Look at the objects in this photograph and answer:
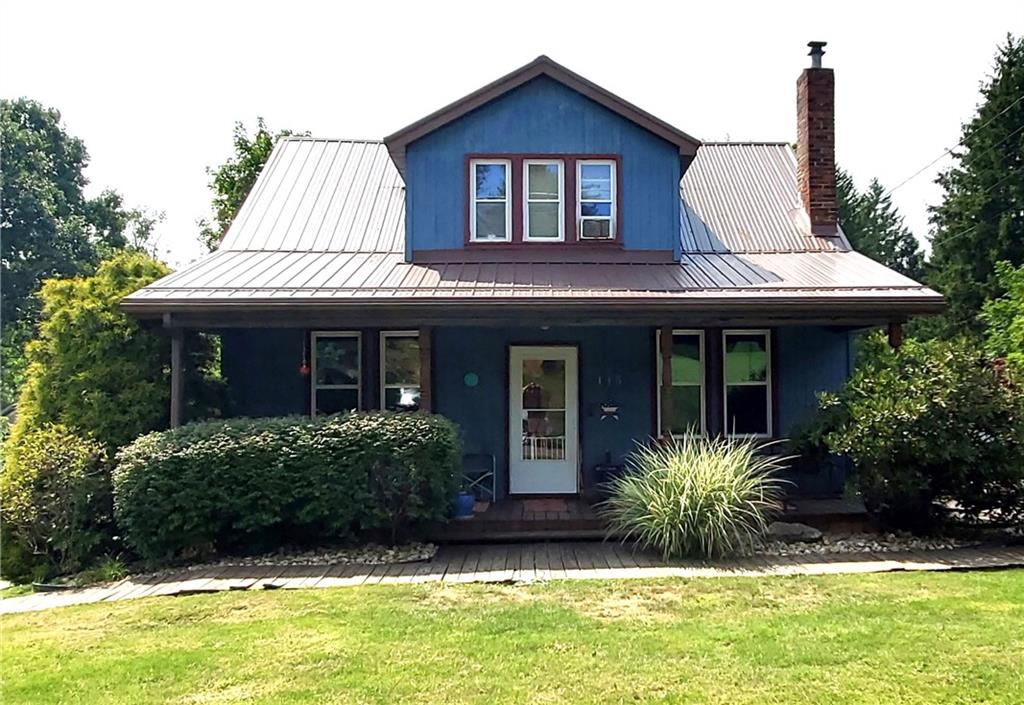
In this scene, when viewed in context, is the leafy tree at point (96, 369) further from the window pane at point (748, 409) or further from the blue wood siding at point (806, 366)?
the blue wood siding at point (806, 366)

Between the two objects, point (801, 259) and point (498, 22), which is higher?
point (498, 22)

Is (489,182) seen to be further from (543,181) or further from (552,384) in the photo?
(552,384)

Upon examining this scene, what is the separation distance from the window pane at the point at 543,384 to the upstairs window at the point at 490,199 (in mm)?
1855

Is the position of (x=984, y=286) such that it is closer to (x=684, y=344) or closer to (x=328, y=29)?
(x=684, y=344)

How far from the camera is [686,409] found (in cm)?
1063

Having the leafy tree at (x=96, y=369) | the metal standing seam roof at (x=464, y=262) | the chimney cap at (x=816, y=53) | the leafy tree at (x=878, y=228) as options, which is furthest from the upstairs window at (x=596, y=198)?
the leafy tree at (x=878, y=228)

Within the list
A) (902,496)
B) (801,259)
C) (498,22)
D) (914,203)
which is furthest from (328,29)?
(914,203)

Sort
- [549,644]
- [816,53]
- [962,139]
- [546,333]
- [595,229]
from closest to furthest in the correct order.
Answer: [549,644] → [546,333] → [595,229] → [816,53] → [962,139]

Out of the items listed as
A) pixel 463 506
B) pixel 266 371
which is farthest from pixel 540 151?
pixel 463 506

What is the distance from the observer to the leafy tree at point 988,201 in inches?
1015

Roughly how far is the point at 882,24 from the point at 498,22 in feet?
17.6

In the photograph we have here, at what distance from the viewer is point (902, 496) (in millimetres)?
7863

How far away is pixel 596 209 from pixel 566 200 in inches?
17.7

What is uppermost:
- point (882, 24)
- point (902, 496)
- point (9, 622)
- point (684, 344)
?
point (882, 24)
